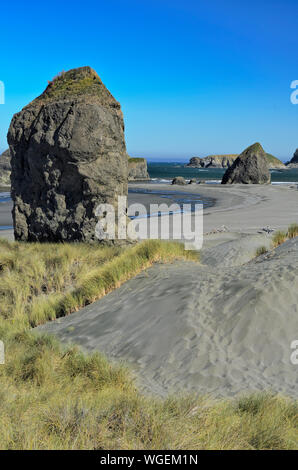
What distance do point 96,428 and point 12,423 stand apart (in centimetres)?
65

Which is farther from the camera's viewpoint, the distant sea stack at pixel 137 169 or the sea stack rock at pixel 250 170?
Answer: the distant sea stack at pixel 137 169

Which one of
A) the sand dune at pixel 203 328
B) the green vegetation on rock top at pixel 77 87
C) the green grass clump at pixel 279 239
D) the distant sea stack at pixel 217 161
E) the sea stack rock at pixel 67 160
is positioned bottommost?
the sand dune at pixel 203 328

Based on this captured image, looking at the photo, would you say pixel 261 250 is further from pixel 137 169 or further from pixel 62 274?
pixel 137 169

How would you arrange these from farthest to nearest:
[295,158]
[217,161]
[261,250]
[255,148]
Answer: [295,158], [217,161], [255,148], [261,250]

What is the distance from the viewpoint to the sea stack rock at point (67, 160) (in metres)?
9.91

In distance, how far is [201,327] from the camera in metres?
5.46

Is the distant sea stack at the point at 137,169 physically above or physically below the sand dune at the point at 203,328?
above

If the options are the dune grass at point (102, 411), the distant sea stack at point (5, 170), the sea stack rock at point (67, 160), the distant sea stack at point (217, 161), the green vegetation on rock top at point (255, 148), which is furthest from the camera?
the distant sea stack at point (217, 161)

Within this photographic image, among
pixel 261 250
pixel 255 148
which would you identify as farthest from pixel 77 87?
pixel 255 148

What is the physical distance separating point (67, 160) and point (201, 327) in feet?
20.9

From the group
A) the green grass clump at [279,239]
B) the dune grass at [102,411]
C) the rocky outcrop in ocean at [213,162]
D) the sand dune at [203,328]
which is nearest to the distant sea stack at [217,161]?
the rocky outcrop in ocean at [213,162]

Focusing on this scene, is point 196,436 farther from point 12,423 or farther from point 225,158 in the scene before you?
point 225,158

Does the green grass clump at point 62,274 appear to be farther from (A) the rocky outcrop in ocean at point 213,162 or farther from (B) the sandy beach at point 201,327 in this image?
(A) the rocky outcrop in ocean at point 213,162

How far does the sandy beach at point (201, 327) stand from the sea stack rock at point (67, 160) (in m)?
3.42
